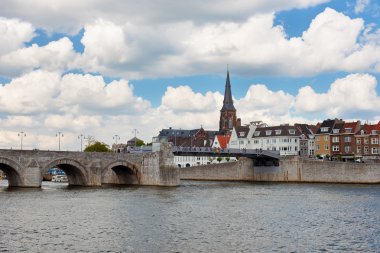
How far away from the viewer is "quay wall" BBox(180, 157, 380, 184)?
108 metres

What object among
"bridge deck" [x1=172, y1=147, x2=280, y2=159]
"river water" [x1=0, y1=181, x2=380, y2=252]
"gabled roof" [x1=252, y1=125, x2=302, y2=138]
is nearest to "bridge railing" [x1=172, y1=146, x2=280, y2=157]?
"bridge deck" [x1=172, y1=147, x2=280, y2=159]

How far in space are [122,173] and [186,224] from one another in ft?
198

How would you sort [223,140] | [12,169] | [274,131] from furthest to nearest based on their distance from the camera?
[223,140] → [274,131] → [12,169]

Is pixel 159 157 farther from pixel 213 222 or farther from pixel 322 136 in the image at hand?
pixel 322 136

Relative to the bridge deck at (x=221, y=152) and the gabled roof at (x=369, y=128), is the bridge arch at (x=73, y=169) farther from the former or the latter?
the gabled roof at (x=369, y=128)

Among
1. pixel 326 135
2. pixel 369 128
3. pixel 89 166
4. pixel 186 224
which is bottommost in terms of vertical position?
pixel 186 224

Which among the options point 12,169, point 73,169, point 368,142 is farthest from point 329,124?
point 12,169

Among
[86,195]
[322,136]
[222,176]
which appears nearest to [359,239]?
[86,195]

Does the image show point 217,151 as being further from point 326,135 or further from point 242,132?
point 242,132

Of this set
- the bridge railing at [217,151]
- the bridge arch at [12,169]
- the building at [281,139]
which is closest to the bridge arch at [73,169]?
the bridge arch at [12,169]

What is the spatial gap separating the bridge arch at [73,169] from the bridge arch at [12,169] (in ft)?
12.1

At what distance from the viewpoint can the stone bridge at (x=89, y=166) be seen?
278 ft

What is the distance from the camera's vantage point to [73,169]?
9488 centimetres

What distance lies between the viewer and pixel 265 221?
49.0 metres
